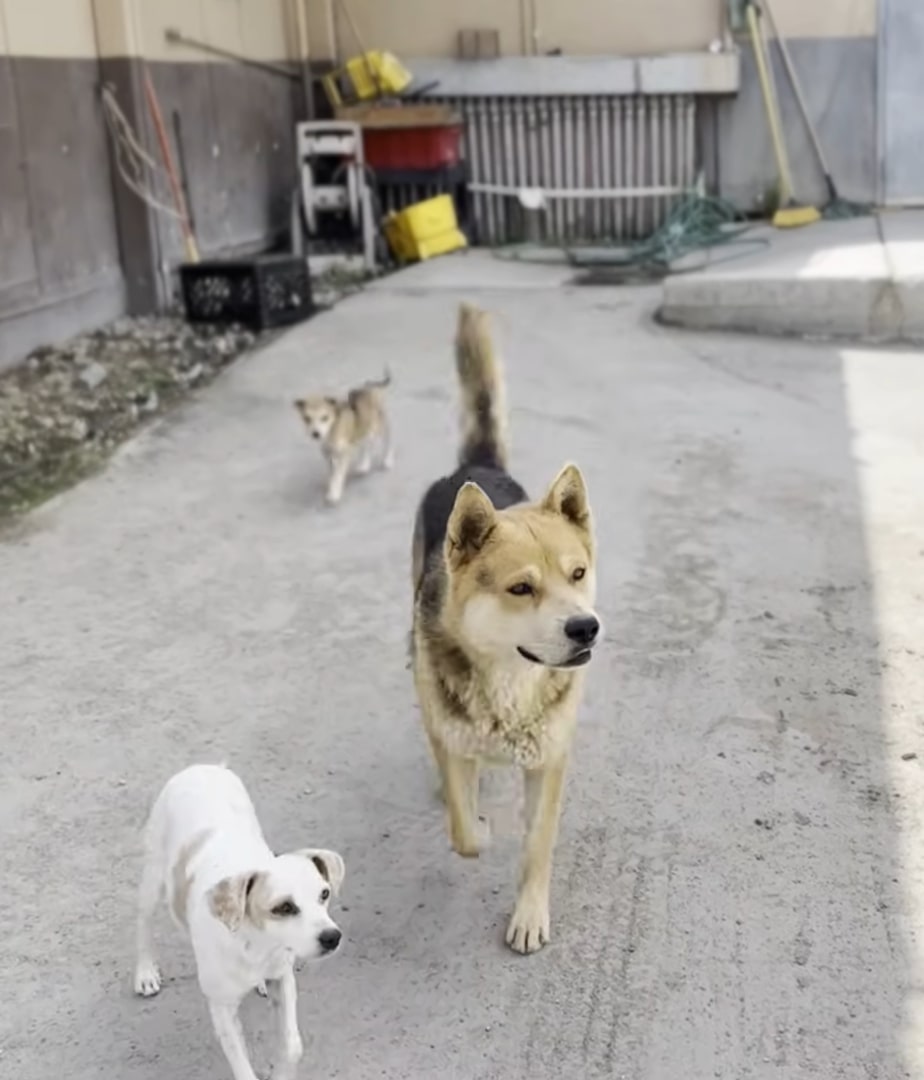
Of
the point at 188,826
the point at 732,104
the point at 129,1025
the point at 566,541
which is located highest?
the point at 732,104

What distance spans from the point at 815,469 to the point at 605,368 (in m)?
2.18

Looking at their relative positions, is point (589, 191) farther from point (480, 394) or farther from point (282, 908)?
point (282, 908)

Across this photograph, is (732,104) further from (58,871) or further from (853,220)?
(58,871)

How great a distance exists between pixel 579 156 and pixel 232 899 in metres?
11.3

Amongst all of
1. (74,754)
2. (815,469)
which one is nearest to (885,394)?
(815,469)

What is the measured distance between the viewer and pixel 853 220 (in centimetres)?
1201

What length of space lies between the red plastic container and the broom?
9.00 ft

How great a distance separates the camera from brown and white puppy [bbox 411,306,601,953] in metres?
2.79

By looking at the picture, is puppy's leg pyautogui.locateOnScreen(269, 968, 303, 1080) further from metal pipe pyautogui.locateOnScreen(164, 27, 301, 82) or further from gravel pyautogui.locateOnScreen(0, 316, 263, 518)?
metal pipe pyautogui.locateOnScreen(164, 27, 301, 82)

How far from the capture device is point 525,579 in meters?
2.78

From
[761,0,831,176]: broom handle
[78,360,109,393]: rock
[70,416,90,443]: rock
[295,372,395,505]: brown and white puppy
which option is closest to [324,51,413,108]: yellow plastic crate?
[761,0,831,176]: broom handle

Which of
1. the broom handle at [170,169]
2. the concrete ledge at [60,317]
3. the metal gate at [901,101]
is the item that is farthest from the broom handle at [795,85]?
the concrete ledge at [60,317]

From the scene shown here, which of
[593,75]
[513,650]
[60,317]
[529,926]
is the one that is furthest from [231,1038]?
[593,75]

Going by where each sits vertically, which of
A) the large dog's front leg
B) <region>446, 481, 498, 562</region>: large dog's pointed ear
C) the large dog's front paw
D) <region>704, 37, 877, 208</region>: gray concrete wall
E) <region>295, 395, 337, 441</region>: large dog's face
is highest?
<region>704, 37, 877, 208</region>: gray concrete wall
